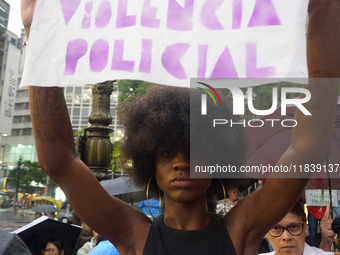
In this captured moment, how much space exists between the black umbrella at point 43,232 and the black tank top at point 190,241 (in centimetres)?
289

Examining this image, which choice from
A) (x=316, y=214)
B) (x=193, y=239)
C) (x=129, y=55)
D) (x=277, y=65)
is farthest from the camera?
(x=316, y=214)

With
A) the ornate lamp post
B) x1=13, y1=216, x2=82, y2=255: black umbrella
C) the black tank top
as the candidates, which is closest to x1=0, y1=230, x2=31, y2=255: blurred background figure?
the black tank top

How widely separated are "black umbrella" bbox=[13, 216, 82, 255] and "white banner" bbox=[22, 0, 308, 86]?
311cm

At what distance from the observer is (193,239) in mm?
1700

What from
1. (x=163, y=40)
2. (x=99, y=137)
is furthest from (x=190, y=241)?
(x=99, y=137)

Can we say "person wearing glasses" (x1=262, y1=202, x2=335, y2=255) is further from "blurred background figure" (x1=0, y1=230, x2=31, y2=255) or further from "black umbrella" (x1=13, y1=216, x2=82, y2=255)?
"black umbrella" (x1=13, y1=216, x2=82, y2=255)

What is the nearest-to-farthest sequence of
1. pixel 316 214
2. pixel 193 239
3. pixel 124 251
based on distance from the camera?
pixel 193 239 < pixel 124 251 < pixel 316 214

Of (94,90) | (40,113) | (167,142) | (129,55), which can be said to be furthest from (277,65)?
(94,90)

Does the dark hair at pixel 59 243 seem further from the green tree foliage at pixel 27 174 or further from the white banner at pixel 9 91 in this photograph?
the green tree foliage at pixel 27 174

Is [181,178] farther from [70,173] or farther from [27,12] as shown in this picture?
[27,12]

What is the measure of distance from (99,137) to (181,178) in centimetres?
471

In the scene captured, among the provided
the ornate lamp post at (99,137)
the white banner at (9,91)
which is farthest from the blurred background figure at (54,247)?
the white banner at (9,91)

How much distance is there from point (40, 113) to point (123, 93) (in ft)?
53.0

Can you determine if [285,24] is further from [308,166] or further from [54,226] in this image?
[54,226]
